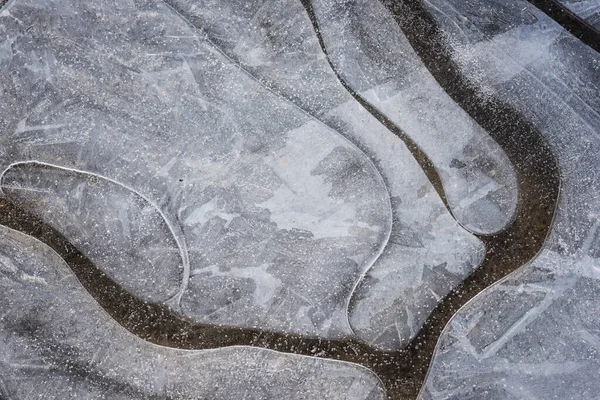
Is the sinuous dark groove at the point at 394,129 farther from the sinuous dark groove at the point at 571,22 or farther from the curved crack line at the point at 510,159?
the sinuous dark groove at the point at 571,22

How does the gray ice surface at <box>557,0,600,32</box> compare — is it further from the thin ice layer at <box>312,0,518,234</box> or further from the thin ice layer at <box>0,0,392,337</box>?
→ the thin ice layer at <box>0,0,392,337</box>

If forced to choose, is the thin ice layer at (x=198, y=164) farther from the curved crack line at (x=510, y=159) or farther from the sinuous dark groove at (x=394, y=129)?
the curved crack line at (x=510, y=159)

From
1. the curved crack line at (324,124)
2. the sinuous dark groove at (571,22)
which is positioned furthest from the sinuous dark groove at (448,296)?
the sinuous dark groove at (571,22)

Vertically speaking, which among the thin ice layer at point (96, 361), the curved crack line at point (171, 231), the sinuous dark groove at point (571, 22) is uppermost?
the sinuous dark groove at point (571, 22)

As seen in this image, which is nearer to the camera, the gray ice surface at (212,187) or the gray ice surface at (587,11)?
the gray ice surface at (212,187)

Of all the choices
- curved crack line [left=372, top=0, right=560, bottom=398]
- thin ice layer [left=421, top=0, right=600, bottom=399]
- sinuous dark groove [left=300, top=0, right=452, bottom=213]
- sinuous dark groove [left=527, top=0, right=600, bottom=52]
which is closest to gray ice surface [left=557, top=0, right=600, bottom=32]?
sinuous dark groove [left=527, top=0, right=600, bottom=52]

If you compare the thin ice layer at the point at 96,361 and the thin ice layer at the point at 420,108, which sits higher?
the thin ice layer at the point at 420,108

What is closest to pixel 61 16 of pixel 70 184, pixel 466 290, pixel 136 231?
pixel 70 184
